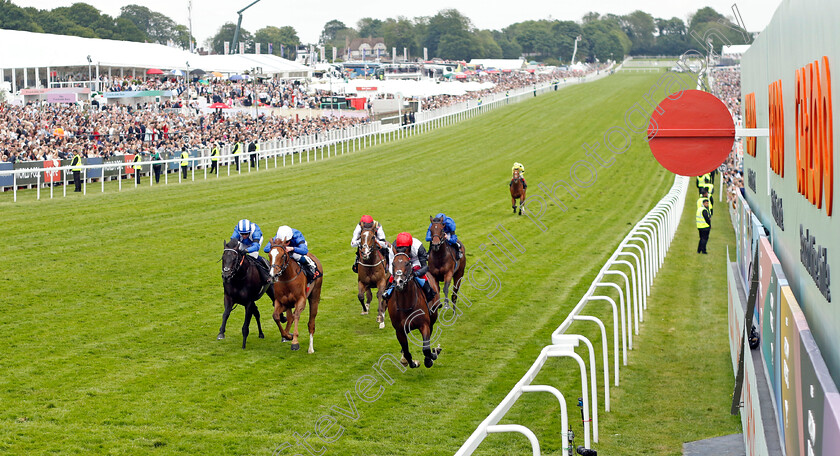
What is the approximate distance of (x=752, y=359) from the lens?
6281mm

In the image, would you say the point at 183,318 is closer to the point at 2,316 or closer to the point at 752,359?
the point at 2,316

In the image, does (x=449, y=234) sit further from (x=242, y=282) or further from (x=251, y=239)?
(x=242, y=282)

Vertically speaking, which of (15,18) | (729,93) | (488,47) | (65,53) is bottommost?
(729,93)

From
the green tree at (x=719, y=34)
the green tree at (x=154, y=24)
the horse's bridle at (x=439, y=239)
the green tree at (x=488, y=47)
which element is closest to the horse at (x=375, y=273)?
the horse's bridle at (x=439, y=239)

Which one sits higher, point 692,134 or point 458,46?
point 458,46

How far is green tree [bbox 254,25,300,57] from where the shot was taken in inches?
6334

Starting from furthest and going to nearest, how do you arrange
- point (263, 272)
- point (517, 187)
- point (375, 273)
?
point (517, 187) → point (375, 273) → point (263, 272)

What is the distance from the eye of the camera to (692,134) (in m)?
5.08

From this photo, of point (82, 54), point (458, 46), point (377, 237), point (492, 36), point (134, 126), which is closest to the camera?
point (377, 237)

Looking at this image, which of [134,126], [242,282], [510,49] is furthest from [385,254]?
[510,49]

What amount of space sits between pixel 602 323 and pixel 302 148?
79.5 feet

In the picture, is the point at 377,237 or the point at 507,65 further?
the point at 507,65

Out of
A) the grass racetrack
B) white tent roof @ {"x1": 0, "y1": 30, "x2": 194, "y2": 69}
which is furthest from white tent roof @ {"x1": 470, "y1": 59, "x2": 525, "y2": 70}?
the grass racetrack

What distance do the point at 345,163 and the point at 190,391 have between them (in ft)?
74.7
